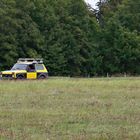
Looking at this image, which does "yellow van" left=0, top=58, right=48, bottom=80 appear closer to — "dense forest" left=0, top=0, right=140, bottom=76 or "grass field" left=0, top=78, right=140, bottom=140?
"dense forest" left=0, top=0, right=140, bottom=76

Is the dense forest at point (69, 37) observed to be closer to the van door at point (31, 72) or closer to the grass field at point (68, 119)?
the van door at point (31, 72)

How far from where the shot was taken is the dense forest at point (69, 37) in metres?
62.7

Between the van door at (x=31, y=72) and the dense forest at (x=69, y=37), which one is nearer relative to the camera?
the van door at (x=31, y=72)

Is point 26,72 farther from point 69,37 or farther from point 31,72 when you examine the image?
point 69,37

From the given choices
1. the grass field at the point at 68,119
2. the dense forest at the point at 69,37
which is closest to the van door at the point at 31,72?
the dense forest at the point at 69,37

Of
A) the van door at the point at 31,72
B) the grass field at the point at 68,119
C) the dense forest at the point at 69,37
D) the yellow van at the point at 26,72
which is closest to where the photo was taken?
the grass field at the point at 68,119

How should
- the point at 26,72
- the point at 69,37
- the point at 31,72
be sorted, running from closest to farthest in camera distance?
the point at 26,72, the point at 31,72, the point at 69,37

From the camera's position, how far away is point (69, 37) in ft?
221

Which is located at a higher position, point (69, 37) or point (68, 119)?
point (69, 37)

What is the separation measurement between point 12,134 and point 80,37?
5817 centimetres

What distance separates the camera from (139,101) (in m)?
18.1

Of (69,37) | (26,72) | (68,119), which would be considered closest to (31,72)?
(26,72)

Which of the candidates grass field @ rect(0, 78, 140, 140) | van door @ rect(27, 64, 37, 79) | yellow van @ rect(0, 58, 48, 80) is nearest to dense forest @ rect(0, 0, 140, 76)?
yellow van @ rect(0, 58, 48, 80)

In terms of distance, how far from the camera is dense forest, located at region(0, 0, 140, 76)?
206 feet
